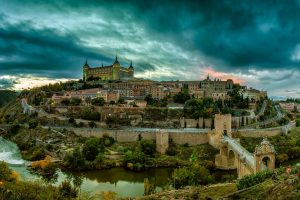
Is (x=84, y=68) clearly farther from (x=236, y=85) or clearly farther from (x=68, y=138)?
(x=68, y=138)

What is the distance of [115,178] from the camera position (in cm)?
2622

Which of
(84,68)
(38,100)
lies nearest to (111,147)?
(38,100)

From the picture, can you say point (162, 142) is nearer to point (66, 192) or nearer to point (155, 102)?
point (66, 192)

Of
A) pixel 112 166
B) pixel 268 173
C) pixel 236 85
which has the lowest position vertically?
pixel 112 166

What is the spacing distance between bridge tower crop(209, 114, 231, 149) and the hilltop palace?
4364cm

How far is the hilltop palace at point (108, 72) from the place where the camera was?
73.8 m

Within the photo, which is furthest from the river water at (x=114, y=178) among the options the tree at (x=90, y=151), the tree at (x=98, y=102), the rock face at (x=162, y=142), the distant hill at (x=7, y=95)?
the distant hill at (x=7, y=95)

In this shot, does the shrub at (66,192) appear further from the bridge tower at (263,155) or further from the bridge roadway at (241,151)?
the bridge roadway at (241,151)

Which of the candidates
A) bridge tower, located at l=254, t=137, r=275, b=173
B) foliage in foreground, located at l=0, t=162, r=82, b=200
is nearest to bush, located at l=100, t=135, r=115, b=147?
foliage in foreground, located at l=0, t=162, r=82, b=200

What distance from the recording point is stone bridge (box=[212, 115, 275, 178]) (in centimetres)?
1819

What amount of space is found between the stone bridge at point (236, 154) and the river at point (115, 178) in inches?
56.2

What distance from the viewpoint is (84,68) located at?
79.2 meters

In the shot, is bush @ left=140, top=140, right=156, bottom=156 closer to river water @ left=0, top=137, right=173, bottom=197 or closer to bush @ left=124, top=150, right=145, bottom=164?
bush @ left=124, top=150, right=145, bottom=164

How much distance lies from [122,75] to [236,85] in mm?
24148
